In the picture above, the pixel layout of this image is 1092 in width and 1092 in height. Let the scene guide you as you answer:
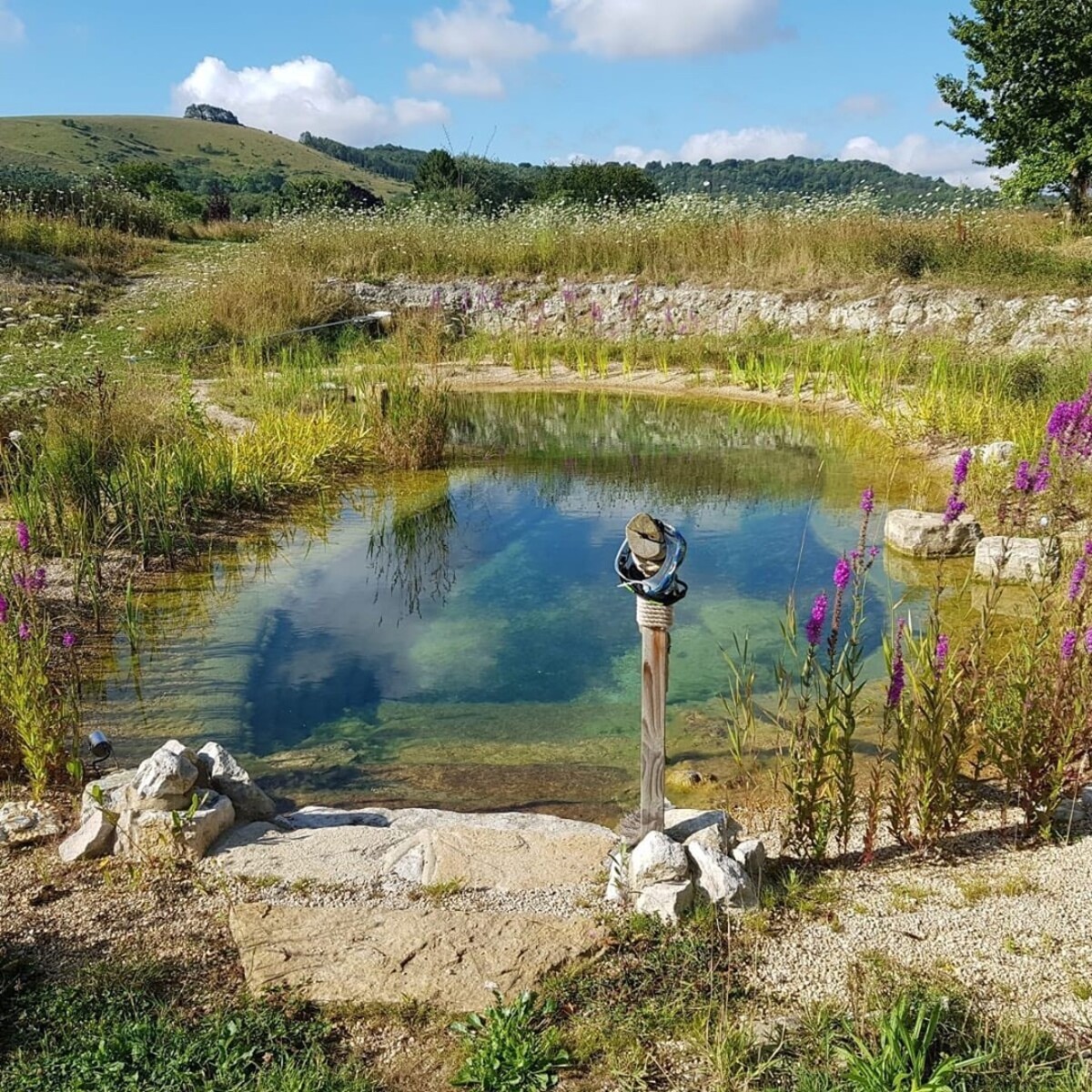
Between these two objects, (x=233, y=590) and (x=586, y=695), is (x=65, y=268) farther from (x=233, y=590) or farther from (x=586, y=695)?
(x=586, y=695)

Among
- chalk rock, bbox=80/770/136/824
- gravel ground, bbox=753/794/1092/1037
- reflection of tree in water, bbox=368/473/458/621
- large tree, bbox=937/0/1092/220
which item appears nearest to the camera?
gravel ground, bbox=753/794/1092/1037

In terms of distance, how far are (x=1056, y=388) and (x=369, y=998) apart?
8552 mm

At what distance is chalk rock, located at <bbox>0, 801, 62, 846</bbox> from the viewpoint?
3373mm

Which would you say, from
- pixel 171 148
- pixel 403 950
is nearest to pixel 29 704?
pixel 403 950

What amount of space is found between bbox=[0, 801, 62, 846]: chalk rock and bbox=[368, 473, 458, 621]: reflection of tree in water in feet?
8.57

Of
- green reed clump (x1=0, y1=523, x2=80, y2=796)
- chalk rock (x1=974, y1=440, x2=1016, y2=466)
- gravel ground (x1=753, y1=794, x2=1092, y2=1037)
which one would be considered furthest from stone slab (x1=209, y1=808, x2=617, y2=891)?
chalk rock (x1=974, y1=440, x2=1016, y2=466)

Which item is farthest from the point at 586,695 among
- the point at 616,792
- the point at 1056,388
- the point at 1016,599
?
the point at 1056,388

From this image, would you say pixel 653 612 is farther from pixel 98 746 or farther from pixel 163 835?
pixel 98 746

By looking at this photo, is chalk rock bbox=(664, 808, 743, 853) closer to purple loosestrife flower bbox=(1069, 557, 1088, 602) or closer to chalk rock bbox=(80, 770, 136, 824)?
purple loosestrife flower bbox=(1069, 557, 1088, 602)

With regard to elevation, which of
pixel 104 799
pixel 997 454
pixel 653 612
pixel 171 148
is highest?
pixel 171 148

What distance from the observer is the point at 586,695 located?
4844 mm

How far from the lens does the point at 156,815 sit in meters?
3.27

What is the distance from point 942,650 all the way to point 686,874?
3.54ft

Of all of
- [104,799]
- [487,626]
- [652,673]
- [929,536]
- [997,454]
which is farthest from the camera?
[997,454]
